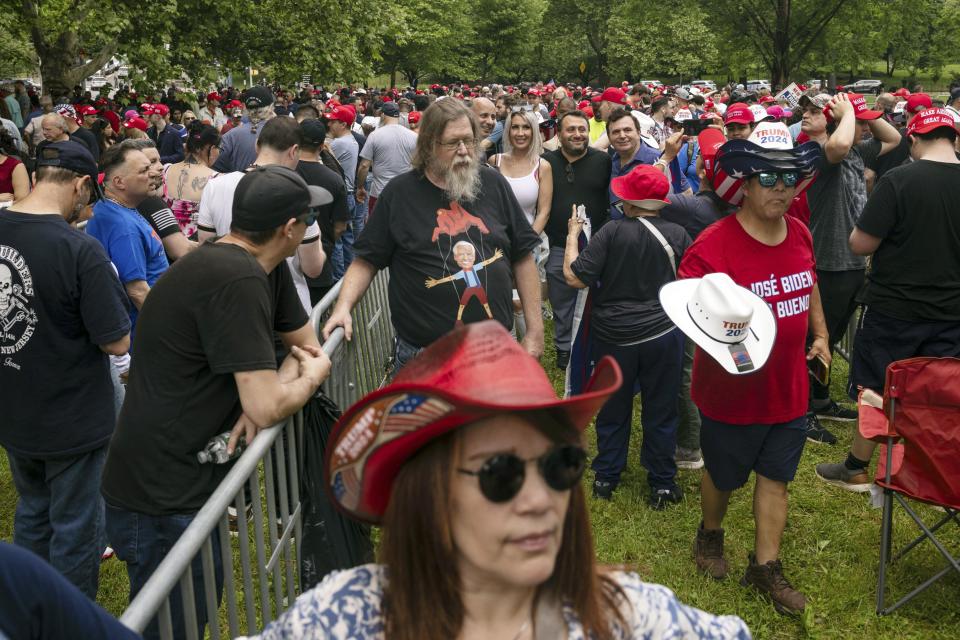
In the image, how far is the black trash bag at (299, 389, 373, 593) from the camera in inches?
127

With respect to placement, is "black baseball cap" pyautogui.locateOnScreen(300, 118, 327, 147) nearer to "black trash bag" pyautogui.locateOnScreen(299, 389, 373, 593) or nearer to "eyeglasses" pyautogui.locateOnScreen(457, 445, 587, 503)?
"black trash bag" pyautogui.locateOnScreen(299, 389, 373, 593)

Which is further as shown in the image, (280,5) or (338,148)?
(280,5)

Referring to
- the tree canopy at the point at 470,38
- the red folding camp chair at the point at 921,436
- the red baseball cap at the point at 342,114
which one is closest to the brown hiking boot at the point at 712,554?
the red folding camp chair at the point at 921,436

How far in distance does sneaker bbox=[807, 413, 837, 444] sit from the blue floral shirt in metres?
4.89

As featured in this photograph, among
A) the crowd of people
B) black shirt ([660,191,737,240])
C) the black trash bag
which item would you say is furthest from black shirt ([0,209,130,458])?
black shirt ([660,191,737,240])

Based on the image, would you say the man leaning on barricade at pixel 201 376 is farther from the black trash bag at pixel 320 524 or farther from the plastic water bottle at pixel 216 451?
the black trash bag at pixel 320 524

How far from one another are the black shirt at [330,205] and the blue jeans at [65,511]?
10.1 feet

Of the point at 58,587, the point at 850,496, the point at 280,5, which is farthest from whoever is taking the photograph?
the point at 280,5

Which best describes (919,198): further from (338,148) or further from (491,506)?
(338,148)

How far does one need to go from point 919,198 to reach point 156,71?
1384 cm

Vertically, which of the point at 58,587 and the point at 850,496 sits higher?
the point at 58,587

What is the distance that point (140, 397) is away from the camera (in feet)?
9.53

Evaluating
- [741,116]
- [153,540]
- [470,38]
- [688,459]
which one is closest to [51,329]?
[153,540]

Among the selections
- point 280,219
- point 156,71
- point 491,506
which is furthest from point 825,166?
point 156,71
